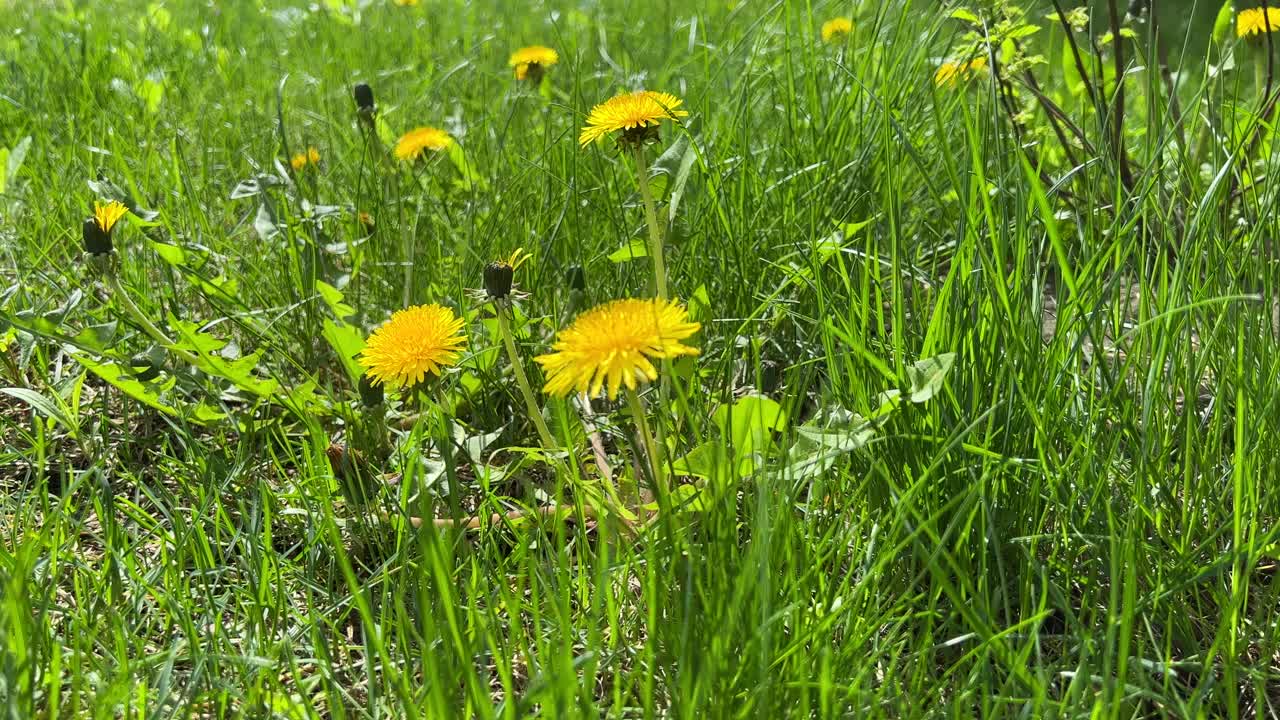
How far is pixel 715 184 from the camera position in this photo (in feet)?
5.07

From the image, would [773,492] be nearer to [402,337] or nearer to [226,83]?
[402,337]

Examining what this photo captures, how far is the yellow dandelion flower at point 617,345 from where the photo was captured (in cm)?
94

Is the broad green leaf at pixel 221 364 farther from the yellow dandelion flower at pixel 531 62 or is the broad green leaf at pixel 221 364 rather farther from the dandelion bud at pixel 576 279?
the yellow dandelion flower at pixel 531 62

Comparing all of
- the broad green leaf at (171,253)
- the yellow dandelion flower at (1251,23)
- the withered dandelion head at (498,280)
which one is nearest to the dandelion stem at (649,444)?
the withered dandelion head at (498,280)

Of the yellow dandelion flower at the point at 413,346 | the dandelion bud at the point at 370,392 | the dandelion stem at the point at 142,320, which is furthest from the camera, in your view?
the dandelion stem at the point at 142,320

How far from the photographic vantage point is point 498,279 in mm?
1124

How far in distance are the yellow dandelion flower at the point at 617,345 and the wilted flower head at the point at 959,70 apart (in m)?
0.70

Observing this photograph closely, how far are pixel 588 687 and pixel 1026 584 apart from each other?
489mm

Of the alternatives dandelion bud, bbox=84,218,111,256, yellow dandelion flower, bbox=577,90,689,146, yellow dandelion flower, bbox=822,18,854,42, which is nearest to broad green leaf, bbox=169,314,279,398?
dandelion bud, bbox=84,218,111,256

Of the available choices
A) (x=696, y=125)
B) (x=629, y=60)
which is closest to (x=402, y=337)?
(x=696, y=125)

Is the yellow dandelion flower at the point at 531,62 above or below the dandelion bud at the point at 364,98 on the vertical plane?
above

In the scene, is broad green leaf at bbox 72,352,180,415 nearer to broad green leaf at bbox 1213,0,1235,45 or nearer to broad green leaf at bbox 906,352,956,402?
broad green leaf at bbox 906,352,956,402

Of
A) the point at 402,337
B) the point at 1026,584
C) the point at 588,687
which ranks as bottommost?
the point at 1026,584

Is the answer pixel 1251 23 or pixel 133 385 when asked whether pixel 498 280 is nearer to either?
pixel 133 385
